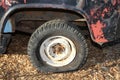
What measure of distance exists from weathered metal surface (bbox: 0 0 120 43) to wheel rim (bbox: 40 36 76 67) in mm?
423

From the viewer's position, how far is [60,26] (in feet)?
14.5

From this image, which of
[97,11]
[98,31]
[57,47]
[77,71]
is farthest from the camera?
[77,71]

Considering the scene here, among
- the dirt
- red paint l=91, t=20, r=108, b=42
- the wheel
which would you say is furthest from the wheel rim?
red paint l=91, t=20, r=108, b=42

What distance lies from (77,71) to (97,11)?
100 centimetres

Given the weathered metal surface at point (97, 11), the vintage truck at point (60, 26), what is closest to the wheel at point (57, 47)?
the vintage truck at point (60, 26)

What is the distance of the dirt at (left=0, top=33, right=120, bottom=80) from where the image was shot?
15.3ft

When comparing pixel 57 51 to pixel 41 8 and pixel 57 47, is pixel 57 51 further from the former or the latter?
pixel 41 8

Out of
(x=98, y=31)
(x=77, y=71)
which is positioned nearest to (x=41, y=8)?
(x=98, y=31)

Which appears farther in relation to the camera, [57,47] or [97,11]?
[57,47]

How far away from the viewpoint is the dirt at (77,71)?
465 cm

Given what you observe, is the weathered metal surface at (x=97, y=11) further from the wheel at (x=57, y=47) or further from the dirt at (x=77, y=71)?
the dirt at (x=77, y=71)

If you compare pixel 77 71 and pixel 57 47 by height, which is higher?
pixel 57 47

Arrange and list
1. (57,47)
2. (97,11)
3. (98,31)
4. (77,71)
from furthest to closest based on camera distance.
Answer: (77,71) < (57,47) < (98,31) < (97,11)

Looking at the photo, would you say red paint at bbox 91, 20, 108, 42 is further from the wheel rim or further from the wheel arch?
the wheel rim
